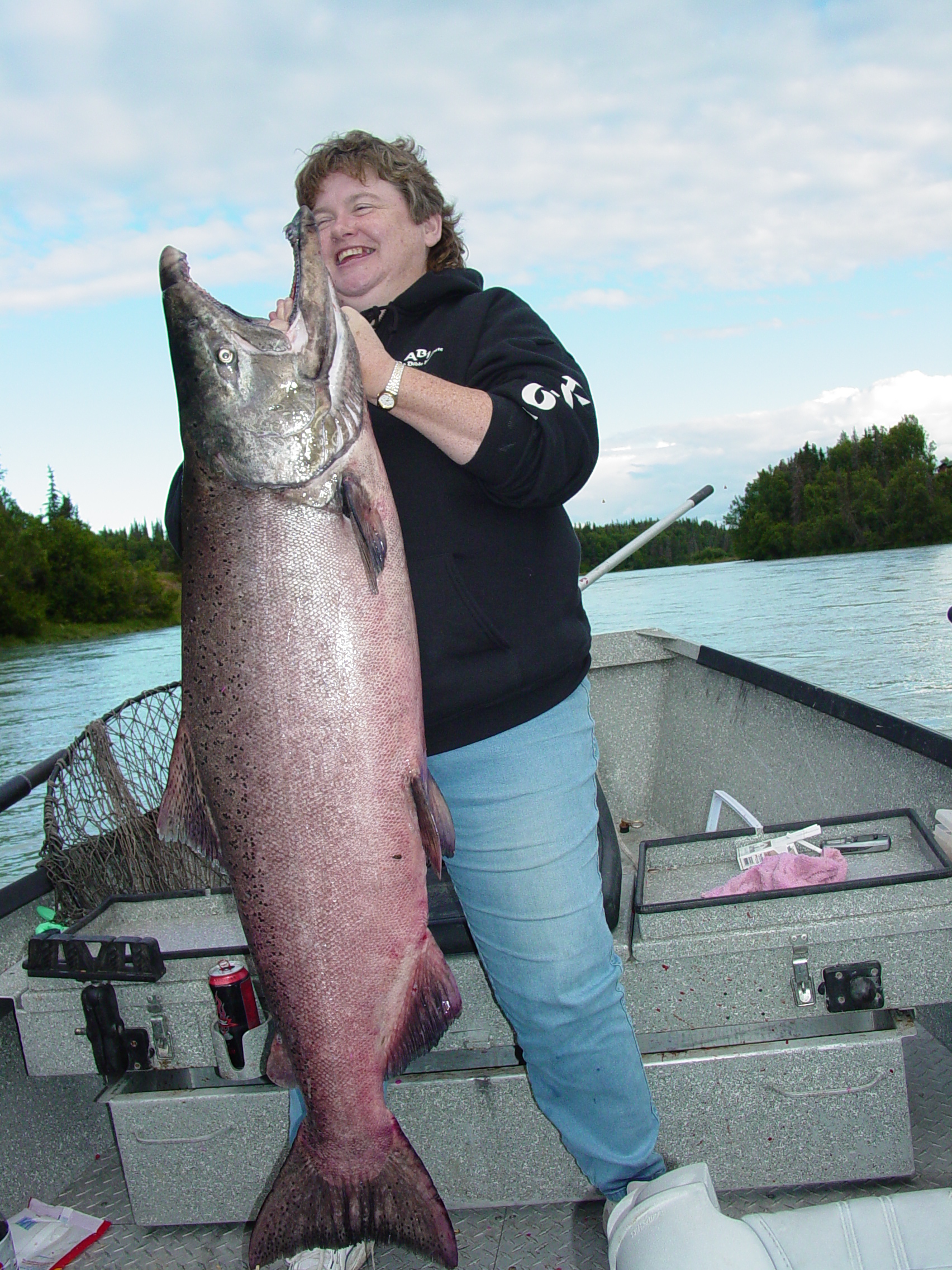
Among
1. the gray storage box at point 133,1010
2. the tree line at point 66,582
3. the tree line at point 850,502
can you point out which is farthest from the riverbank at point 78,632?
the gray storage box at point 133,1010

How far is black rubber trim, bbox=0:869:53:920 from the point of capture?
10.6ft

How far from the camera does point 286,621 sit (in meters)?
1.75

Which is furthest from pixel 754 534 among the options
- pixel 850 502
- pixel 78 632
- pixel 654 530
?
pixel 654 530

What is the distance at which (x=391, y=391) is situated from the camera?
68.7 inches

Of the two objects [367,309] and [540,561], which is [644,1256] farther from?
[367,309]

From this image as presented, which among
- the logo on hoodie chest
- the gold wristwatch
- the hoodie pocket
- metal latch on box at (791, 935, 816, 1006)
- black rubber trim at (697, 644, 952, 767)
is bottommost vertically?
metal latch on box at (791, 935, 816, 1006)

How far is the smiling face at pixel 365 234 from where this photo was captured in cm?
219

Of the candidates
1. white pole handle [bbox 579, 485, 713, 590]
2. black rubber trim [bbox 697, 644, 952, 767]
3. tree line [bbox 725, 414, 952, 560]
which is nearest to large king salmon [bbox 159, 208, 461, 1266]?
black rubber trim [bbox 697, 644, 952, 767]

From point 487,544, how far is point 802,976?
140 centimetres

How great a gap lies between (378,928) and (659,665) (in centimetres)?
378

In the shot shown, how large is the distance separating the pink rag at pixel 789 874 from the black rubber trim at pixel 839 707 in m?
0.79

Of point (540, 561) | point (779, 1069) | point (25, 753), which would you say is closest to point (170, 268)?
point (540, 561)

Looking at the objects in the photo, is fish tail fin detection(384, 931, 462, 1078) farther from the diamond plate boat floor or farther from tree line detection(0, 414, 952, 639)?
tree line detection(0, 414, 952, 639)

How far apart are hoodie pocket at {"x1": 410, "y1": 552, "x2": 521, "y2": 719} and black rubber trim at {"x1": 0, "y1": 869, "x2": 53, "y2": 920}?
214 cm
